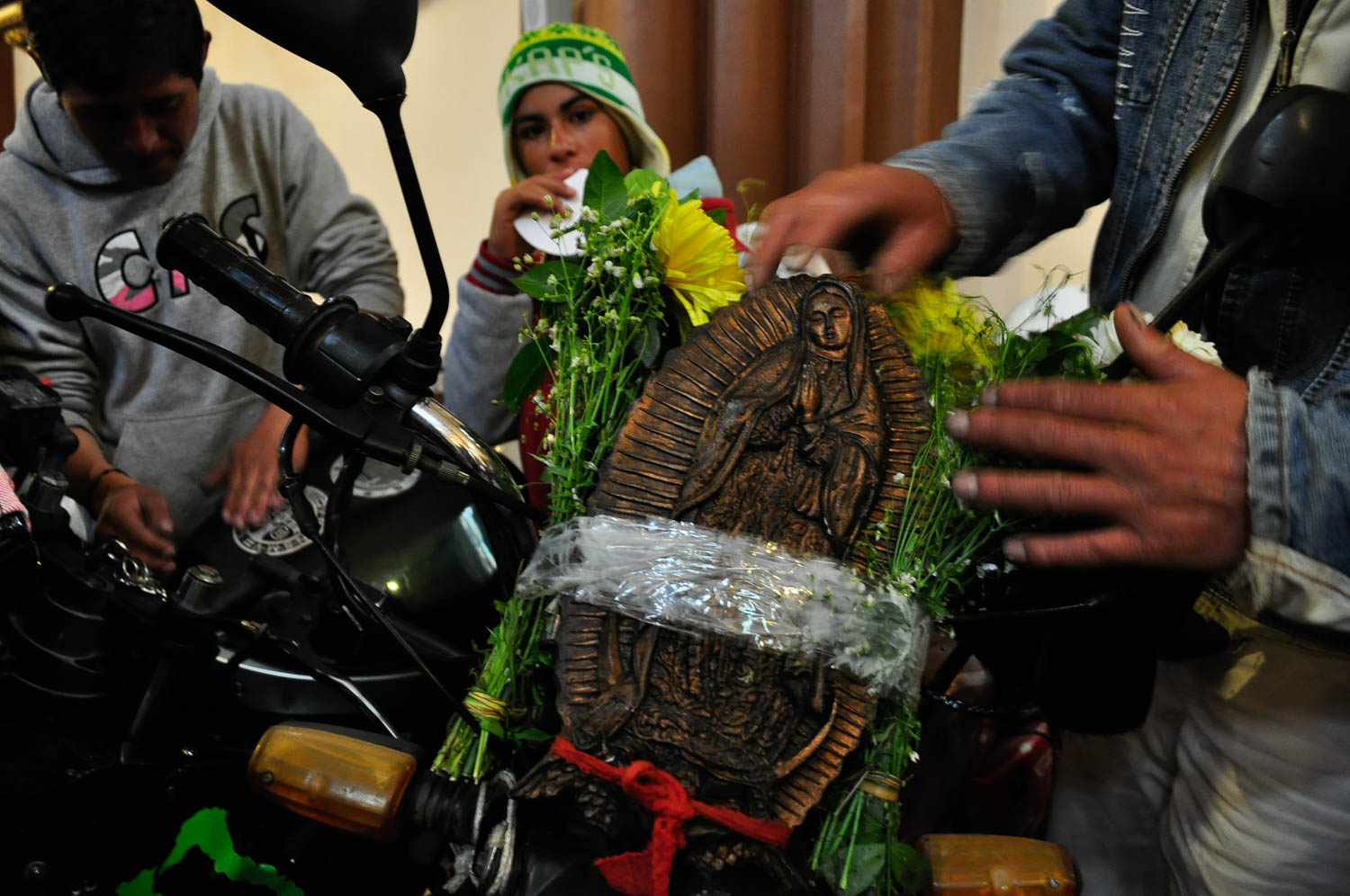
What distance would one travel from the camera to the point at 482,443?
69cm

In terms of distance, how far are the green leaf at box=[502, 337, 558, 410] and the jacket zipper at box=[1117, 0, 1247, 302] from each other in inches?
24.4

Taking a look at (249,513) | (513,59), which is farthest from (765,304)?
(513,59)

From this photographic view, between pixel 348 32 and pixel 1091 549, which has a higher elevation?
pixel 348 32

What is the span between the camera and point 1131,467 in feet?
1.89

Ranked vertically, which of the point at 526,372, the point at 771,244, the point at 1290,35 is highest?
the point at 1290,35

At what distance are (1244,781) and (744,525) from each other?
530 millimetres

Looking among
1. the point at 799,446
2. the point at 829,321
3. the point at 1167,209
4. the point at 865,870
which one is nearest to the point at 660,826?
the point at 865,870

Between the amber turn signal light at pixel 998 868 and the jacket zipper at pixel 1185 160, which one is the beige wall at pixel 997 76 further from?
the amber turn signal light at pixel 998 868

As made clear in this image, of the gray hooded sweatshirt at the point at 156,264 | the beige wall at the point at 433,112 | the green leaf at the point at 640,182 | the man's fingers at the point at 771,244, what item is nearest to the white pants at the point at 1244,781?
the man's fingers at the point at 771,244

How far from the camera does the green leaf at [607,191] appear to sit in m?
0.72

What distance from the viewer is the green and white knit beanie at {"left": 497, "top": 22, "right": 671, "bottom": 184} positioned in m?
1.71

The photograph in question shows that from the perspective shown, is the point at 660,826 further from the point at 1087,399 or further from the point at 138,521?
the point at 138,521

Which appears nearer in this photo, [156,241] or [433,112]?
[156,241]

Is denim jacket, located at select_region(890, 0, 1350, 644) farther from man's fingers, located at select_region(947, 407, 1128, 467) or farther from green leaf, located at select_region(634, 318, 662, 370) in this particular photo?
green leaf, located at select_region(634, 318, 662, 370)
